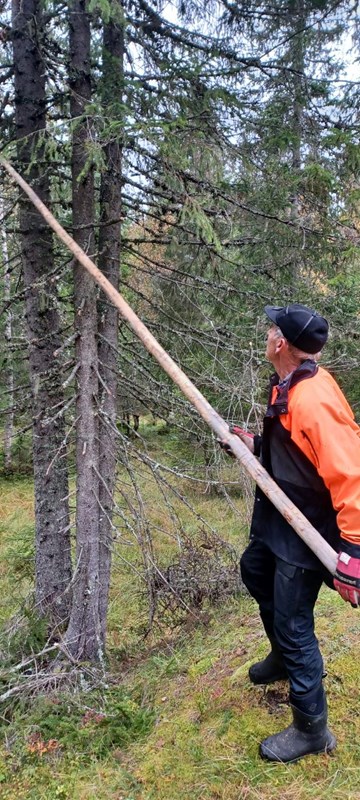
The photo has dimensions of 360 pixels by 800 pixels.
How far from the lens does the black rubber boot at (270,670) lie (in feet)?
9.90

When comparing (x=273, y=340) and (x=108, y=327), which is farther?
(x=108, y=327)

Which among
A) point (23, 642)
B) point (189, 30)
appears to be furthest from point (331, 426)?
point (189, 30)

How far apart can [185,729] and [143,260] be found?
4210 millimetres

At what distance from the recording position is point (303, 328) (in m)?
2.29

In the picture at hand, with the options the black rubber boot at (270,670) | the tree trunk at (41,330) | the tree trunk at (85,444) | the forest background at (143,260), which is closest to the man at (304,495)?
the black rubber boot at (270,670)

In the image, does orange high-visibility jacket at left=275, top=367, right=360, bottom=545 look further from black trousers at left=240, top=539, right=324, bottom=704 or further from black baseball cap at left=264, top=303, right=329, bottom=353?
black trousers at left=240, top=539, right=324, bottom=704

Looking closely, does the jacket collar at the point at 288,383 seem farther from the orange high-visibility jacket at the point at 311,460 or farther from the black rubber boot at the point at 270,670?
the black rubber boot at the point at 270,670

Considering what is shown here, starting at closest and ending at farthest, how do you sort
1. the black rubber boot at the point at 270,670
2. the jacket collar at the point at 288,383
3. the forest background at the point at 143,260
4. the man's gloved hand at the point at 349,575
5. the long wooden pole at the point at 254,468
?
the man's gloved hand at the point at 349,575
the long wooden pole at the point at 254,468
the jacket collar at the point at 288,383
the black rubber boot at the point at 270,670
the forest background at the point at 143,260

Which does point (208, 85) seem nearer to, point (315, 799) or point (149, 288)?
point (149, 288)

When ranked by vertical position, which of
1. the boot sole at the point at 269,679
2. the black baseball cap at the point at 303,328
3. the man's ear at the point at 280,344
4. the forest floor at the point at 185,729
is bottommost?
the forest floor at the point at 185,729

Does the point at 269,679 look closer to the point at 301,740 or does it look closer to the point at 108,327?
the point at 301,740

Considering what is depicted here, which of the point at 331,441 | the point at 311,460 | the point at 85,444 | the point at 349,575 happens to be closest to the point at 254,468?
the point at 311,460

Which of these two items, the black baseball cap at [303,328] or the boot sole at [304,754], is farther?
the boot sole at [304,754]

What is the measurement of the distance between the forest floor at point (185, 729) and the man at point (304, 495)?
158 millimetres
